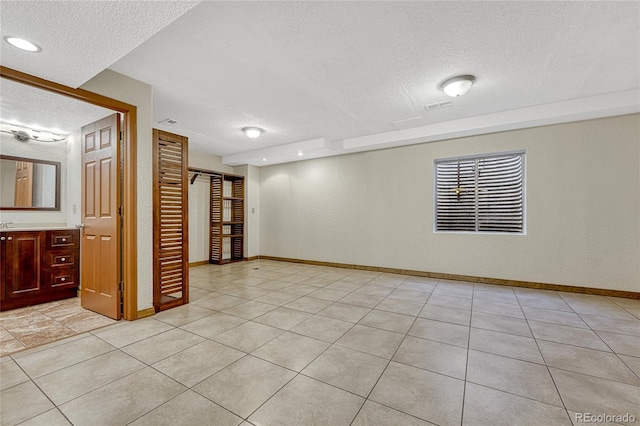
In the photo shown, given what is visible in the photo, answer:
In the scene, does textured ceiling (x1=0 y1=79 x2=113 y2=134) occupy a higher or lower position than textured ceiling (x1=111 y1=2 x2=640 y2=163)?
lower

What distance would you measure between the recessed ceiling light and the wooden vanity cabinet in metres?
2.61

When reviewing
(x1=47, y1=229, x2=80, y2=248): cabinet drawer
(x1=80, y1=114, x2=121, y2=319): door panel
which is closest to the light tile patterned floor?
(x1=80, y1=114, x2=121, y2=319): door panel

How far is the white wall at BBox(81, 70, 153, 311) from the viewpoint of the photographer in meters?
2.98

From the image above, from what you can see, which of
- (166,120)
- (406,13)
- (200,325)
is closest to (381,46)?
(406,13)

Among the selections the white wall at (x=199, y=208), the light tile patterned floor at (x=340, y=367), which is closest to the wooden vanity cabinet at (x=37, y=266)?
the light tile patterned floor at (x=340, y=367)

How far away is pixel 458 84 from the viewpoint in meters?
3.00

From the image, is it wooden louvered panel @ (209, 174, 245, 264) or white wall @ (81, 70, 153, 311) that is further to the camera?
wooden louvered panel @ (209, 174, 245, 264)

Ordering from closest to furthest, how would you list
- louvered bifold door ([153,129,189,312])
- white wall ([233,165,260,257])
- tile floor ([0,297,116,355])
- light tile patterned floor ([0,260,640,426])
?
light tile patterned floor ([0,260,640,426]), tile floor ([0,297,116,355]), louvered bifold door ([153,129,189,312]), white wall ([233,165,260,257])

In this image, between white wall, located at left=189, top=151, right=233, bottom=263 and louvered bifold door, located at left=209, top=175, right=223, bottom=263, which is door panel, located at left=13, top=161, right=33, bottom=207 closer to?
white wall, located at left=189, top=151, right=233, bottom=263

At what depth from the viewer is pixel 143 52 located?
251 cm

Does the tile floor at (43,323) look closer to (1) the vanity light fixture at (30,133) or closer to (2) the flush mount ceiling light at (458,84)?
(1) the vanity light fixture at (30,133)

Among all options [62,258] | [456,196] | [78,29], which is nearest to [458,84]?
[456,196]

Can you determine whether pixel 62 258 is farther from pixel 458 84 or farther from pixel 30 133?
pixel 458 84

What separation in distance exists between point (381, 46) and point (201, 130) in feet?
12.0
